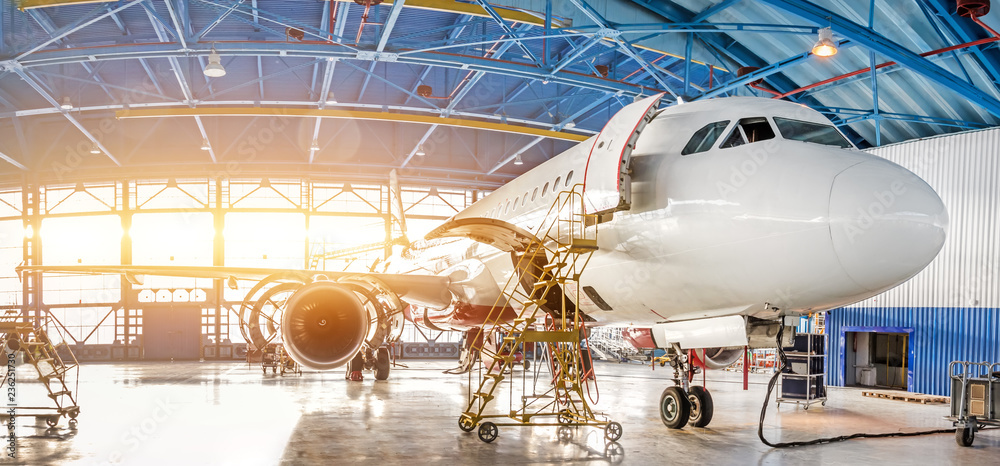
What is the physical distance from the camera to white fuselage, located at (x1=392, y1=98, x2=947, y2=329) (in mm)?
5953

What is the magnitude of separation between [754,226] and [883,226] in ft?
3.47

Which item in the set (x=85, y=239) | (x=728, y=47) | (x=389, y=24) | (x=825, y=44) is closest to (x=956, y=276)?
(x=728, y=47)

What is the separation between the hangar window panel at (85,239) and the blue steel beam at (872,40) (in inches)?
1259

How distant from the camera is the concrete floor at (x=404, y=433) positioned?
27.1 feet

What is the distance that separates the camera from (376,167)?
32.5 metres

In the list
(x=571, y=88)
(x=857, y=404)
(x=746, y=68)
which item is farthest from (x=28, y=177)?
(x=857, y=404)

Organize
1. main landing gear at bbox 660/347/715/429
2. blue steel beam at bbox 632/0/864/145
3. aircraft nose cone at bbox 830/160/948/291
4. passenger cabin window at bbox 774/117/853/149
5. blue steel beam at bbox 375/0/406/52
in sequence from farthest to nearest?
blue steel beam at bbox 632/0/864/145
blue steel beam at bbox 375/0/406/52
main landing gear at bbox 660/347/715/429
passenger cabin window at bbox 774/117/853/149
aircraft nose cone at bbox 830/160/948/291

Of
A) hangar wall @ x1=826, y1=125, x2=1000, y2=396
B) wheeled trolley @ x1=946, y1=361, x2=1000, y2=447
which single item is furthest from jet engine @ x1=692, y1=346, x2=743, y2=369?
hangar wall @ x1=826, y1=125, x2=1000, y2=396

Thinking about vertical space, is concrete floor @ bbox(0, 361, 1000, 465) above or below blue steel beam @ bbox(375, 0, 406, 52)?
below

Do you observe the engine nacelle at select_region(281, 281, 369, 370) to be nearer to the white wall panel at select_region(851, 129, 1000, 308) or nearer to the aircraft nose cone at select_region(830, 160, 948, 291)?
the aircraft nose cone at select_region(830, 160, 948, 291)

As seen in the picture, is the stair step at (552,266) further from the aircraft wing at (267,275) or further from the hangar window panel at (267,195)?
the hangar window panel at (267,195)

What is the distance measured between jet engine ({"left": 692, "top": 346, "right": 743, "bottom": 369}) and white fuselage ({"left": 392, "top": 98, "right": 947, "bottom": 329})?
2.97m

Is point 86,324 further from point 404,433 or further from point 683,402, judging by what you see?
point 683,402

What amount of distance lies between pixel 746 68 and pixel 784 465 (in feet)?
40.8
